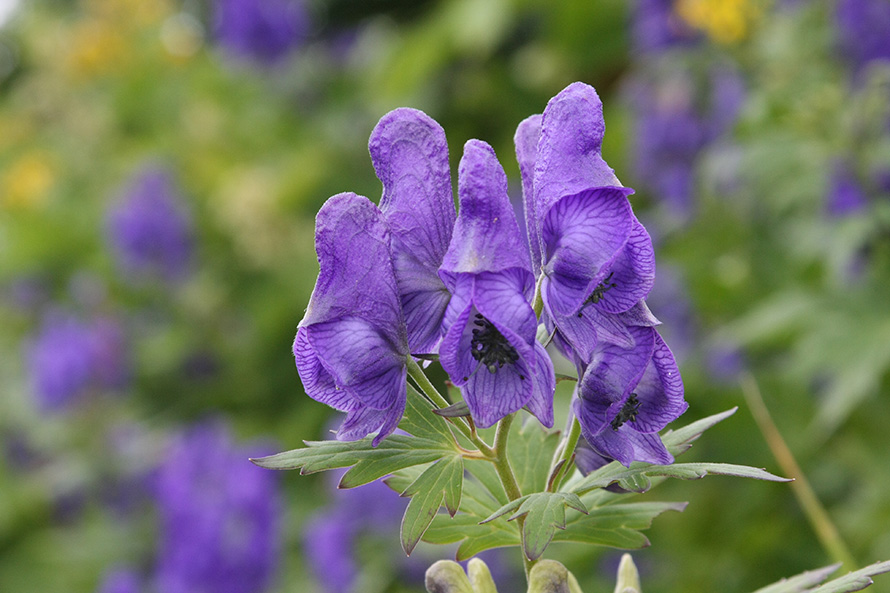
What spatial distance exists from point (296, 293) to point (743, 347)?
1602 mm

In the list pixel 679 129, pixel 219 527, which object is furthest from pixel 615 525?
pixel 679 129

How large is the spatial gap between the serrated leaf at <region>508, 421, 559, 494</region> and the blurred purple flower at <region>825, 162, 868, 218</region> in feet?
3.18

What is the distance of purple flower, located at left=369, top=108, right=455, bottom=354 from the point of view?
0.58 metres

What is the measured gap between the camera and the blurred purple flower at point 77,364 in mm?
2820

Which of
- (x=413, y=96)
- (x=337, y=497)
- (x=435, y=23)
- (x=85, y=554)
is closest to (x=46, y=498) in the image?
(x=85, y=554)

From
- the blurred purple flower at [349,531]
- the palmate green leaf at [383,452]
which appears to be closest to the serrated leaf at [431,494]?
the palmate green leaf at [383,452]

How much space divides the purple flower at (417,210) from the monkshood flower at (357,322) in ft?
0.04

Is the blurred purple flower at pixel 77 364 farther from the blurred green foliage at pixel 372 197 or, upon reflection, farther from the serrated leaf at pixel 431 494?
the serrated leaf at pixel 431 494

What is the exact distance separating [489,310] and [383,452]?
11 cm

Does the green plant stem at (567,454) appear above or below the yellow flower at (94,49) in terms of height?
below

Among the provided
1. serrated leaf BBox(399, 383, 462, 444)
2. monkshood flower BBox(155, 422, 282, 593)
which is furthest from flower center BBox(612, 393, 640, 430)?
monkshood flower BBox(155, 422, 282, 593)

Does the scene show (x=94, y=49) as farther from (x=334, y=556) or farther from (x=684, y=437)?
(x=684, y=437)

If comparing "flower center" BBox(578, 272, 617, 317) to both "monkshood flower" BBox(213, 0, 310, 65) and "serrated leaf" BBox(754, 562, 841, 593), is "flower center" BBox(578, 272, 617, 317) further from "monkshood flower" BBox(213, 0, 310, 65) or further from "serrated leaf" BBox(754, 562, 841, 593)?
"monkshood flower" BBox(213, 0, 310, 65)

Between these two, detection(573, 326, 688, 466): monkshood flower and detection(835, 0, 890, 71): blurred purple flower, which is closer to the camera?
detection(573, 326, 688, 466): monkshood flower
